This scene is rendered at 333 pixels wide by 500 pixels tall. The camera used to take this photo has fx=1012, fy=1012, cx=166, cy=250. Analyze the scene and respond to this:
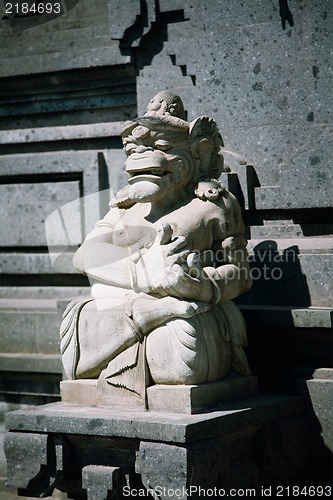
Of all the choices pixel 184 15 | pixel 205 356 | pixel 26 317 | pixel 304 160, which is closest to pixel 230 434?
pixel 205 356

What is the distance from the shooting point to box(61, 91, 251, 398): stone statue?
4711mm

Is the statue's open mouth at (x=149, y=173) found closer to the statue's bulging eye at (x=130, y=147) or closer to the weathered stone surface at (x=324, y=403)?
the statue's bulging eye at (x=130, y=147)

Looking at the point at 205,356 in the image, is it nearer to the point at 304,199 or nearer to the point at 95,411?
the point at 95,411

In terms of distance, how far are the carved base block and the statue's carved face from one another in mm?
965

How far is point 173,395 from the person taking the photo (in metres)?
4.68

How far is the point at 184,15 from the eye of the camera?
19.8ft

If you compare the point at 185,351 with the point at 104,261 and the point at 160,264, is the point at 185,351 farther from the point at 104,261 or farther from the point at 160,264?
the point at 104,261

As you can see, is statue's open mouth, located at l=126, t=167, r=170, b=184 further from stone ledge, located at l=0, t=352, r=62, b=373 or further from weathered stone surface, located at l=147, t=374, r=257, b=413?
stone ledge, located at l=0, t=352, r=62, b=373

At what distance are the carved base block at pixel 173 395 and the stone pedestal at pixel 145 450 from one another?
0.15 feet

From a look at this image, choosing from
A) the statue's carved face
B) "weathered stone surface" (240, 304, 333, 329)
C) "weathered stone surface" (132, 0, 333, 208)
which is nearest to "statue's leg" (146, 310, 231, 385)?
"weathered stone surface" (240, 304, 333, 329)

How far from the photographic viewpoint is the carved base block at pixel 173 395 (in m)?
4.66

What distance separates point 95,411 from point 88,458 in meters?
0.22

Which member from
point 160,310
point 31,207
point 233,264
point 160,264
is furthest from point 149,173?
point 31,207

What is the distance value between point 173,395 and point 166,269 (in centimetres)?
58
